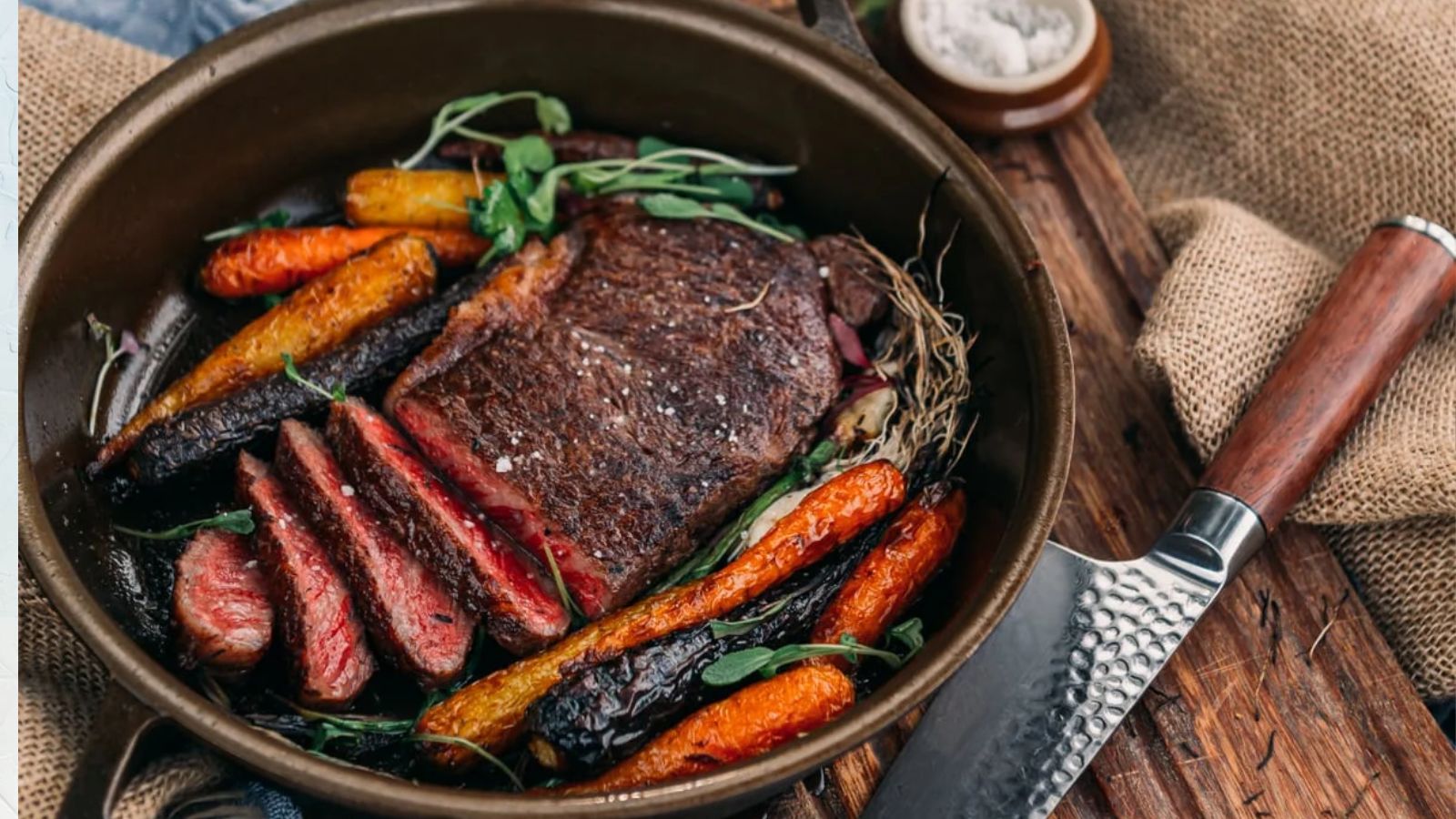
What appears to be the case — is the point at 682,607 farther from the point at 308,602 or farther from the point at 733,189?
the point at 733,189

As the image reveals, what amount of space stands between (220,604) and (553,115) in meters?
1.50

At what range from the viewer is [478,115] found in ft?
11.4

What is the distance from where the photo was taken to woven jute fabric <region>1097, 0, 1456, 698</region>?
10.2 ft

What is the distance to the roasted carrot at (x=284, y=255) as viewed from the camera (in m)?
3.19

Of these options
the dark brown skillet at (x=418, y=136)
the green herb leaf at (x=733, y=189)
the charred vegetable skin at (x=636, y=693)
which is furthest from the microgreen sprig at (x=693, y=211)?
the charred vegetable skin at (x=636, y=693)

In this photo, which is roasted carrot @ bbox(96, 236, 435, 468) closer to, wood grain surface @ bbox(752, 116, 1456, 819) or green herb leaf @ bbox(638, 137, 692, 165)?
green herb leaf @ bbox(638, 137, 692, 165)

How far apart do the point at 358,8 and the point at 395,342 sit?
82 centimetres

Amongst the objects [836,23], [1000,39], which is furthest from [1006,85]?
[836,23]

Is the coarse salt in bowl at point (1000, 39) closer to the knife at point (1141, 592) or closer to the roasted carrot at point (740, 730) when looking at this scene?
the knife at point (1141, 592)

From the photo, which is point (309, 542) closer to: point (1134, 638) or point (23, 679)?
point (23, 679)

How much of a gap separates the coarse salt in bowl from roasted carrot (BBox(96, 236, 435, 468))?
1.49 metres

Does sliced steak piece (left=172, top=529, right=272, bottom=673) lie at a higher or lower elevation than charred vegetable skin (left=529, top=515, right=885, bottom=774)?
higher

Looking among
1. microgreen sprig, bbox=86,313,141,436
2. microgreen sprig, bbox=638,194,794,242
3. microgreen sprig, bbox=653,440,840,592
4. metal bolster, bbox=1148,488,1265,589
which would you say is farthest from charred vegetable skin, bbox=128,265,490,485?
metal bolster, bbox=1148,488,1265,589

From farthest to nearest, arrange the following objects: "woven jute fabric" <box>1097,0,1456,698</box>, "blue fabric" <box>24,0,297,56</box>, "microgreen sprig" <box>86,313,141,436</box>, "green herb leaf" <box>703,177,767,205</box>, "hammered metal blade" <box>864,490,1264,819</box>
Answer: "blue fabric" <box>24,0,297,56</box> < "green herb leaf" <box>703,177,767,205</box> < "woven jute fabric" <box>1097,0,1456,698</box> < "microgreen sprig" <box>86,313,141,436</box> < "hammered metal blade" <box>864,490,1264,819</box>
